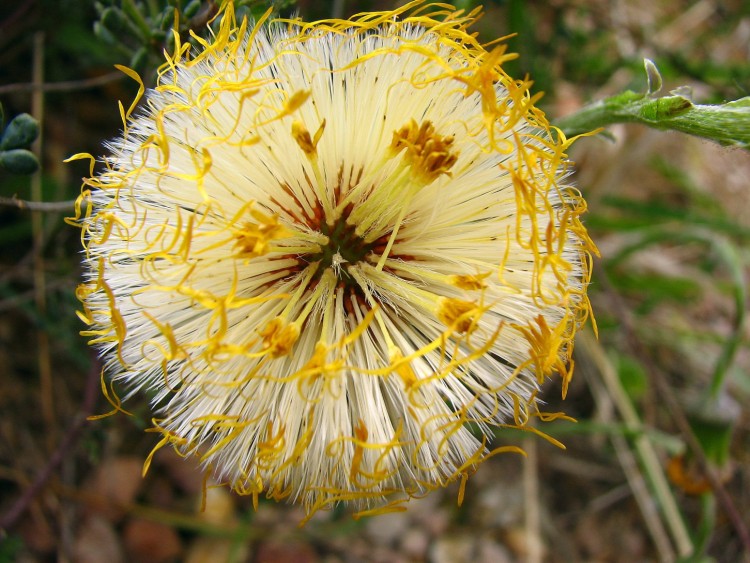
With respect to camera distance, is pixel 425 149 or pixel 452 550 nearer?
pixel 425 149

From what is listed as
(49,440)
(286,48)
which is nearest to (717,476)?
(286,48)

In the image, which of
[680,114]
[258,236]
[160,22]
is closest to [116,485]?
[258,236]

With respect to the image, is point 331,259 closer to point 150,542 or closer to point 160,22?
point 160,22

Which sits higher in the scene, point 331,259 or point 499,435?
point 331,259

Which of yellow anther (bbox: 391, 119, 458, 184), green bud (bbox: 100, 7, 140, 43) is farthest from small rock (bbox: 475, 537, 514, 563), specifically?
green bud (bbox: 100, 7, 140, 43)

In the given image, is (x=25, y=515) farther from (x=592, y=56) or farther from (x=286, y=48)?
(x=592, y=56)

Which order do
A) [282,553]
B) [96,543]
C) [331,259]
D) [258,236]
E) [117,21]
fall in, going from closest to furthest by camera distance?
[258,236] < [331,259] < [117,21] < [96,543] < [282,553]

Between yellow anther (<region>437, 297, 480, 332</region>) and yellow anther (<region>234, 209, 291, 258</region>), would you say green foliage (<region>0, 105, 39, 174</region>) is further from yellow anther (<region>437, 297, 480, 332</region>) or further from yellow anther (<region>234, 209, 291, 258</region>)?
yellow anther (<region>437, 297, 480, 332</region>)
